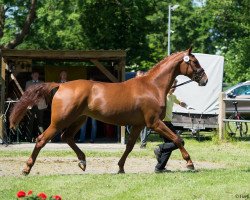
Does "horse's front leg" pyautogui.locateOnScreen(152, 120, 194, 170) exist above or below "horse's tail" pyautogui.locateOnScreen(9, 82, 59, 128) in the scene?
below

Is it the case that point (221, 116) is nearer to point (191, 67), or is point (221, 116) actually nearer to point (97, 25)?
point (191, 67)

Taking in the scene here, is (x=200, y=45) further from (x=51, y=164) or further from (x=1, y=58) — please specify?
(x=51, y=164)

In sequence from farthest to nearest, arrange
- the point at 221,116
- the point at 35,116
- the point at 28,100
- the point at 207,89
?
the point at 207,89 < the point at 221,116 < the point at 35,116 < the point at 28,100

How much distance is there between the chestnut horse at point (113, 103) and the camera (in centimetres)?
1091

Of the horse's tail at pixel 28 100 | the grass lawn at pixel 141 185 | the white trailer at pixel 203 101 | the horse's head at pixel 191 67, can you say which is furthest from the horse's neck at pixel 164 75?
the white trailer at pixel 203 101

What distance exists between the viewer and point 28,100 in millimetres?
11383

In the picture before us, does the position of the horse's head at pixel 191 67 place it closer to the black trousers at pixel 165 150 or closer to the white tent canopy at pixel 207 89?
the black trousers at pixel 165 150

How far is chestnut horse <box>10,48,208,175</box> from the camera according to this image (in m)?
10.9

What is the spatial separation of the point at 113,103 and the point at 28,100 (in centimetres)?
158

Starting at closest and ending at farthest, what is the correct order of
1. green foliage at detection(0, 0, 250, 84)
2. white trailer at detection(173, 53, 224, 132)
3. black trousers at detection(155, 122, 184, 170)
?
black trousers at detection(155, 122, 184, 170) → white trailer at detection(173, 53, 224, 132) → green foliage at detection(0, 0, 250, 84)

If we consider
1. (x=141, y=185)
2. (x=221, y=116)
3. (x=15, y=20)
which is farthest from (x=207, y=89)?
(x=15, y=20)

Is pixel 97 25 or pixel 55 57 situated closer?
pixel 55 57

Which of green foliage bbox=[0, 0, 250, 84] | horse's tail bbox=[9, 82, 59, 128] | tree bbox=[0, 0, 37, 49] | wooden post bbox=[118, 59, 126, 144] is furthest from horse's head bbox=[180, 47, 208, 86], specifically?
tree bbox=[0, 0, 37, 49]

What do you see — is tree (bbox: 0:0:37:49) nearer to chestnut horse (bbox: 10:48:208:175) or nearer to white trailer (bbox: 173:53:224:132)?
white trailer (bbox: 173:53:224:132)
